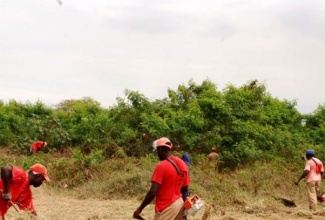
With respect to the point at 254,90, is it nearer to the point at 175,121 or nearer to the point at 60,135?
the point at 175,121

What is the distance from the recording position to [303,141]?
1978 centimetres

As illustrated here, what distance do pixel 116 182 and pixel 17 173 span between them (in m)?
7.67

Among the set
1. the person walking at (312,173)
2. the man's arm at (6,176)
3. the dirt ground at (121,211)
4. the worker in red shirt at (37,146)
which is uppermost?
the worker in red shirt at (37,146)

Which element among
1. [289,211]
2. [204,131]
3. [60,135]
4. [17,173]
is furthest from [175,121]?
[17,173]

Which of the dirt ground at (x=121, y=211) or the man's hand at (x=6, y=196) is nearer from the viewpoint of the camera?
the man's hand at (x=6, y=196)

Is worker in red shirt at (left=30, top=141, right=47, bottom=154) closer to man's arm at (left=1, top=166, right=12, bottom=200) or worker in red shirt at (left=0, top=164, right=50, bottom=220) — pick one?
worker in red shirt at (left=0, top=164, right=50, bottom=220)

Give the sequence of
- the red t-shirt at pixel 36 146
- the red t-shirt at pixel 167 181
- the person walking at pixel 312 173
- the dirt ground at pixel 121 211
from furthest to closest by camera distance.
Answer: the red t-shirt at pixel 36 146
the person walking at pixel 312 173
the dirt ground at pixel 121 211
the red t-shirt at pixel 167 181

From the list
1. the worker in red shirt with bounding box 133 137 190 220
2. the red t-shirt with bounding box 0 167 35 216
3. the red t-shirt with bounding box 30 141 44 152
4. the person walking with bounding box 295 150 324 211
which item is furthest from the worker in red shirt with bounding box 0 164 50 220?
the red t-shirt with bounding box 30 141 44 152

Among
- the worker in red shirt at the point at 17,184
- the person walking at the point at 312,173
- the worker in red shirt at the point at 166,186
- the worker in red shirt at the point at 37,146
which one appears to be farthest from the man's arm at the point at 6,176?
the worker in red shirt at the point at 37,146

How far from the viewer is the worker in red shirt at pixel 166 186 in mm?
5637

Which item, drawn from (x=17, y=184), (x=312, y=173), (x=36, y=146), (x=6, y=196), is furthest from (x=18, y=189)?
(x=36, y=146)

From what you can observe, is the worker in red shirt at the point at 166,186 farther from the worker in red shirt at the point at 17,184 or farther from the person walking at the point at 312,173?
the person walking at the point at 312,173

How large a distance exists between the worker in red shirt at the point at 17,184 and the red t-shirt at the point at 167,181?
1324mm

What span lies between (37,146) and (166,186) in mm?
11916
